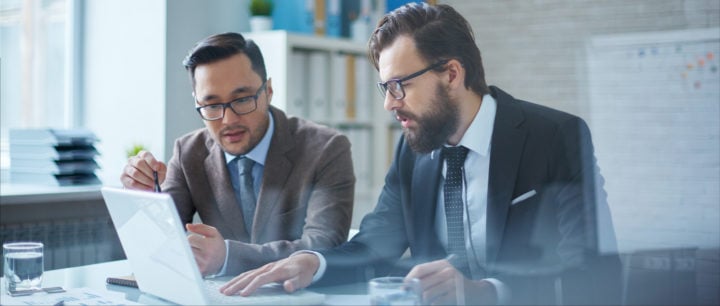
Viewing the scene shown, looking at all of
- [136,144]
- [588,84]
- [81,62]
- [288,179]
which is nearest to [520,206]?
[588,84]

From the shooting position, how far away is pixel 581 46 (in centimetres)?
137

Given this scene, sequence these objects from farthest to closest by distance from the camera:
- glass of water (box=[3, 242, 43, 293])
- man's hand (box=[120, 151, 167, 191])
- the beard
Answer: man's hand (box=[120, 151, 167, 191]) → the beard → glass of water (box=[3, 242, 43, 293])

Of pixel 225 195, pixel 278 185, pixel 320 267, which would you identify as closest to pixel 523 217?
pixel 320 267

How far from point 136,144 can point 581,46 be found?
191cm

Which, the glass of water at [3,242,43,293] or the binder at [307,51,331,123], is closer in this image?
the glass of water at [3,242,43,293]

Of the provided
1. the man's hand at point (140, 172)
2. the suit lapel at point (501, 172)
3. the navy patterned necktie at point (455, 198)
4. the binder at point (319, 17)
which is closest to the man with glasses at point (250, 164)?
the man's hand at point (140, 172)

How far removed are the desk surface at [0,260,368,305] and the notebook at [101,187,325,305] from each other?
28mm

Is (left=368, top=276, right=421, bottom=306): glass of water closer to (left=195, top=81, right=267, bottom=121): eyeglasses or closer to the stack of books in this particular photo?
(left=195, top=81, right=267, bottom=121): eyeglasses

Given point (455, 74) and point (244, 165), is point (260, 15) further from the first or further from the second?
point (455, 74)

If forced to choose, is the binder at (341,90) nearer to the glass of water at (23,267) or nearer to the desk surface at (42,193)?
the desk surface at (42,193)

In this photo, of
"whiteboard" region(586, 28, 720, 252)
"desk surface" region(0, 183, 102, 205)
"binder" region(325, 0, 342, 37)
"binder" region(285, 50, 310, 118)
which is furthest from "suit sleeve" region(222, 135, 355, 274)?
"binder" region(325, 0, 342, 37)

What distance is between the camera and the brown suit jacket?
2061mm

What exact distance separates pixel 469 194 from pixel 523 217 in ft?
0.46

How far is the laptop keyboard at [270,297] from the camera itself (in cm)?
129
